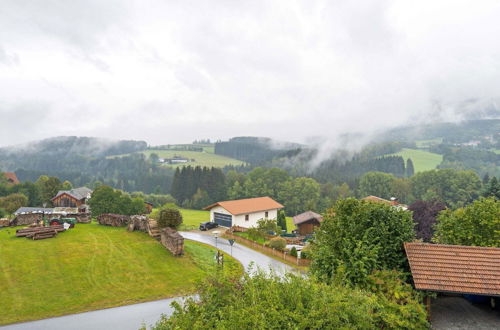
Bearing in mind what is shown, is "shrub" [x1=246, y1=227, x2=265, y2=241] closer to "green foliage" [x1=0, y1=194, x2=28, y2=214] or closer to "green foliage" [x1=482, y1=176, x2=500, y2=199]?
"green foliage" [x1=482, y1=176, x2=500, y2=199]

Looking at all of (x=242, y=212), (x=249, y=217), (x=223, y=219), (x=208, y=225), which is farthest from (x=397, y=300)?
(x=223, y=219)

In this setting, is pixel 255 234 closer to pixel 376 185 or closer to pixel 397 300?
pixel 397 300

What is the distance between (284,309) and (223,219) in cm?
4663

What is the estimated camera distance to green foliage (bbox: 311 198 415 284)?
15578mm

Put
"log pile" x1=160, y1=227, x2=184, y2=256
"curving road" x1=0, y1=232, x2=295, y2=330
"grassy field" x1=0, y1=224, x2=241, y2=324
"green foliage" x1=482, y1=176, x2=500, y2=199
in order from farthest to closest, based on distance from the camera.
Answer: "green foliage" x1=482, y1=176, x2=500, y2=199 → "log pile" x1=160, y1=227, x2=184, y2=256 → "grassy field" x1=0, y1=224, x2=241, y2=324 → "curving road" x1=0, y1=232, x2=295, y2=330

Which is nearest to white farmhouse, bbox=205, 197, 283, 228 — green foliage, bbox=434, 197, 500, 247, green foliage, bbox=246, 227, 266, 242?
green foliage, bbox=246, 227, 266, 242

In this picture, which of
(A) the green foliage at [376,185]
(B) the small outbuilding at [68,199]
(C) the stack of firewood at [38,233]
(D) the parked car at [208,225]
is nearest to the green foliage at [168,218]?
(C) the stack of firewood at [38,233]

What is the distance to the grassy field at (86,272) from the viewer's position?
2075 centimetres

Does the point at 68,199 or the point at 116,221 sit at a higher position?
the point at 116,221

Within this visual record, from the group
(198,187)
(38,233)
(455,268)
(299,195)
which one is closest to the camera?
(455,268)

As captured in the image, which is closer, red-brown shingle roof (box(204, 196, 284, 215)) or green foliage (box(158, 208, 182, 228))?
green foliage (box(158, 208, 182, 228))

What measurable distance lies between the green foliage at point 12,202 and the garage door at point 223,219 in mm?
36416

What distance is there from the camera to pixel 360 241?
16062 millimetres

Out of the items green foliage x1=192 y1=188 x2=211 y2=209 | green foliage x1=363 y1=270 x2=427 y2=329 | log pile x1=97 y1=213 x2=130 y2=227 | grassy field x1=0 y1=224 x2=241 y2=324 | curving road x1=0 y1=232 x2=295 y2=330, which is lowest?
green foliage x1=192 y1=188 x2=211 y2=209
